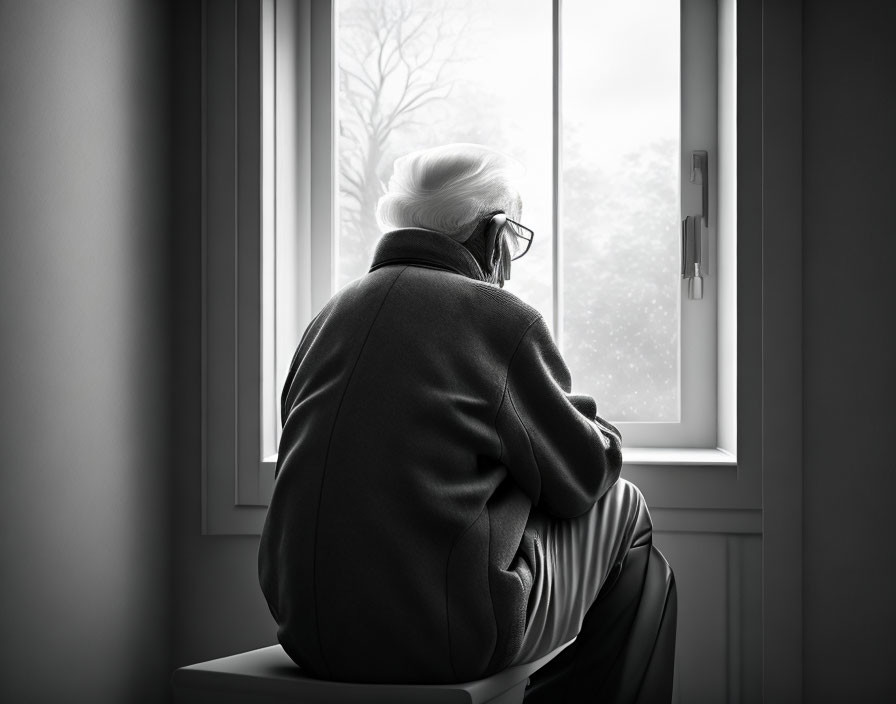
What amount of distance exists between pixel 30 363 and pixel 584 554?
0.91m

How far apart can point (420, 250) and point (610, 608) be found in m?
0.66

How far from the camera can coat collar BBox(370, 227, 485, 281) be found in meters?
1.22

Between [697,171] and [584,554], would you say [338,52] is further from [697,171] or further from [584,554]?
[584,554]

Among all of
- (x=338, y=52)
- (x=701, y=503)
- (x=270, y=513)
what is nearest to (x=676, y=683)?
(x=701, y=503)

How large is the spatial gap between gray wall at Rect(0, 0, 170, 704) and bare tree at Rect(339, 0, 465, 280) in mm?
438

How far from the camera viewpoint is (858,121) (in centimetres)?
160

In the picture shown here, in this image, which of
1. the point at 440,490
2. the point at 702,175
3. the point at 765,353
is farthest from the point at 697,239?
the point at 440,490

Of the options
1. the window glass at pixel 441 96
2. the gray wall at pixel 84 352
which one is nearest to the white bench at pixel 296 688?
the gray wall at pixel 84 352

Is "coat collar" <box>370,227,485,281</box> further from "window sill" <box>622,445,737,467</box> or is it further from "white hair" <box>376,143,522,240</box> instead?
"window sill" <box>622,445,737,467</box>

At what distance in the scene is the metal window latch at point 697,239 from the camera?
1812mm

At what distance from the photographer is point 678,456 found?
5.67 ft

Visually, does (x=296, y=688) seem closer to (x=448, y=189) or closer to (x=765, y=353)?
(x=448, y=189)

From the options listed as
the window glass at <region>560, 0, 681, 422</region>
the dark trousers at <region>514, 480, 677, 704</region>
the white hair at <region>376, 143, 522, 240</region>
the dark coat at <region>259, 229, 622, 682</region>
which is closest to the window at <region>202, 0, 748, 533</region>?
the window glass at <region>560, 0, 681, 422</region>

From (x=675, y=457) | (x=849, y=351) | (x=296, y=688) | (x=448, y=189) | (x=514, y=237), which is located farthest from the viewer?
(x=675, y=457)
